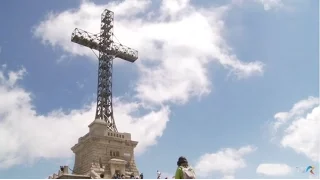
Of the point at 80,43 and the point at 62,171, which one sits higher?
the point at 80,43

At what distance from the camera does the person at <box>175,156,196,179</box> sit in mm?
29250

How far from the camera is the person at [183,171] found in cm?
2925

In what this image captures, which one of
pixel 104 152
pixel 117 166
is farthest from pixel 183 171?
pixel 104 152

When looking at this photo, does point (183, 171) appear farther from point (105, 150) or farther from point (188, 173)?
point (105, 150)

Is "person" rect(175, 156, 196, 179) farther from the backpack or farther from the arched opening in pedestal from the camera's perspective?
the arched opening in pedestal

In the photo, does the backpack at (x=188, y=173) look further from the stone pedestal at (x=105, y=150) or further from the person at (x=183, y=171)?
the stone pedestal at (x=105, y=150)

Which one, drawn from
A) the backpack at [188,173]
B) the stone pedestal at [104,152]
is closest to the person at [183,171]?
the backpack at [188,173]

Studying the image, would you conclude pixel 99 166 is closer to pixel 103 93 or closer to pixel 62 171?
pixel 62 171

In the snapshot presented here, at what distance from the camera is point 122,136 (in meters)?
57.6

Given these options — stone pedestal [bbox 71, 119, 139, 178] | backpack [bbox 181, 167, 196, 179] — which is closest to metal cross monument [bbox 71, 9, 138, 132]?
stone pedestal [bbox 71, 119, 139, 178]

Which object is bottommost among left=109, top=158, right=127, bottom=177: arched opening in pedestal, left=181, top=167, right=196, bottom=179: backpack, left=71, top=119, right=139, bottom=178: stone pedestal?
left=181, top=167, right=196, bottom=179: backpack

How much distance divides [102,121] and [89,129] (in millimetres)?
2211

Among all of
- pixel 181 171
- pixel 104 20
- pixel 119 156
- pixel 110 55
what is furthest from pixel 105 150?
pixel 181 171

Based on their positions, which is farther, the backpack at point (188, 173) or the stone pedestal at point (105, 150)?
the stone pedestal at point (105, 150)
